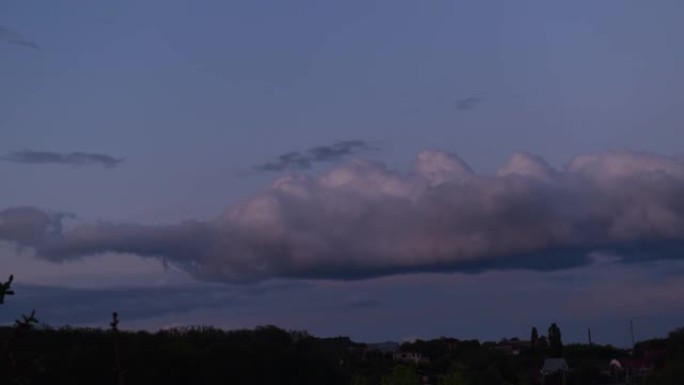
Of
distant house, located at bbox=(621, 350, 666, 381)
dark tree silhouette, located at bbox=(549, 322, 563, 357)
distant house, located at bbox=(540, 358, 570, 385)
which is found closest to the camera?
distant house, located at bbox=(621, 350, 666, 381)

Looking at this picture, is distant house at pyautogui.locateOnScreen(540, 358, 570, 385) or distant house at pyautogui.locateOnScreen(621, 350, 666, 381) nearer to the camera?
distant house at pyautogui.locateOnScreen(621, 350, 666, 381)

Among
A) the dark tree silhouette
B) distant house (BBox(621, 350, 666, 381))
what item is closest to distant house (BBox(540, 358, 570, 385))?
distant house (BBox(621, 350, 666, 381))

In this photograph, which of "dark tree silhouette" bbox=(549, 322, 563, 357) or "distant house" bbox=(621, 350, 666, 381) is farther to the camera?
"dark tree silhouette" bbox=(549, 322, 563, 357)

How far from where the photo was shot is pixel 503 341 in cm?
11362

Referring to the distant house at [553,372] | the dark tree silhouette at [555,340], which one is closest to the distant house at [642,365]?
the distant house at [553,372]

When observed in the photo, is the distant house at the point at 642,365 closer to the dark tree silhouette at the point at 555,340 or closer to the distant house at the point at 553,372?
the distant house at the point at 553,372

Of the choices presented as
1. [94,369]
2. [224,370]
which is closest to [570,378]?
[224,370]

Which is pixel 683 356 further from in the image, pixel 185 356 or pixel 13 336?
pixel 13 336

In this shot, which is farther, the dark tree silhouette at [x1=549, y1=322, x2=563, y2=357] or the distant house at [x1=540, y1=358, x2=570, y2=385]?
the dark tree silhouette at [x1=549, y1=322, x2=563, y2=357]

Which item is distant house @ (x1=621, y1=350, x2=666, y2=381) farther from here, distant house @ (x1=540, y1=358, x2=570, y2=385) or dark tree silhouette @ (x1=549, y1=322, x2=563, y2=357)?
dark tree silhouette @ (x1=549, y1=322, x2=563, y2=357)

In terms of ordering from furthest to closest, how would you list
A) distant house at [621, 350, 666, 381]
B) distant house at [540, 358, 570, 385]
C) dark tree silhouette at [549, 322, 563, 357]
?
dark tree silhouette at [549, 322, 563, 357] < distant house at [540, 358, 570, 385] < distant house at [621, 350, 666, 381]

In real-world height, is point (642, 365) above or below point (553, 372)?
above

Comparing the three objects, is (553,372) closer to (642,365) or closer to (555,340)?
(642,365)

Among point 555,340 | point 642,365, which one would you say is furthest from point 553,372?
point 555,340
